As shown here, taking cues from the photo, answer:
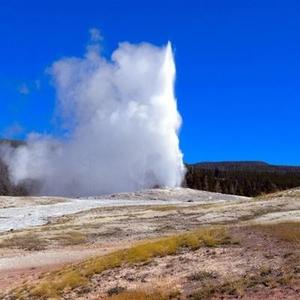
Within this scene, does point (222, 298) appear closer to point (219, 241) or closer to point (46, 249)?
point (219, 241)

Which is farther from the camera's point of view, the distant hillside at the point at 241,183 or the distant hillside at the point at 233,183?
the distant hillside at the point at 233,183

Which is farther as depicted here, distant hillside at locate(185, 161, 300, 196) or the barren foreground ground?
distant hillside at locate(185, 161, 300, 196)

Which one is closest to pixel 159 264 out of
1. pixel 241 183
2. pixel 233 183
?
pixel 233 183

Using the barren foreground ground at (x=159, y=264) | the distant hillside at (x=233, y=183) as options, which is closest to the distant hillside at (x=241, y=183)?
the distant hillside at (x=233, y=183)

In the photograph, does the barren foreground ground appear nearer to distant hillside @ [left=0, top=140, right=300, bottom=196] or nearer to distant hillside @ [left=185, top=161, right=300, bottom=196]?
distant hillside @ [left=0, top=140, right=300, bottom=196]

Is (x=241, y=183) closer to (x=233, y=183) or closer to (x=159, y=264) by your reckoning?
(x=233, y=183)

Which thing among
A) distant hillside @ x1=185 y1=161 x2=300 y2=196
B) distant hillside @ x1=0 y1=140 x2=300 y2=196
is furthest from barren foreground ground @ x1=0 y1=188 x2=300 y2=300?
distant hillside @ x1=185 y1=161 x2=300 y2=196

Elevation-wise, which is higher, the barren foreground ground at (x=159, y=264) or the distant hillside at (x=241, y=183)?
the distant hillside at (x=241, y=183)

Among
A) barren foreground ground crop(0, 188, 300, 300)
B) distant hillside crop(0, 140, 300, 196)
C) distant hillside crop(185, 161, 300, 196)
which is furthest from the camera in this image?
distant hillside crop(0, 140, 300, 196)

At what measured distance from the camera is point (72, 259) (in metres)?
32.5

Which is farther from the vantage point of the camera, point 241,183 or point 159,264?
point 241,183

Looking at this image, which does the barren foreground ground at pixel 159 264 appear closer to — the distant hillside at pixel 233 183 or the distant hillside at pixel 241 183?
the distant hillside at pixel 233 183

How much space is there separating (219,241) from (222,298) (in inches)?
280

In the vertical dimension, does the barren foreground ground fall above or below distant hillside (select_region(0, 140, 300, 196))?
below
